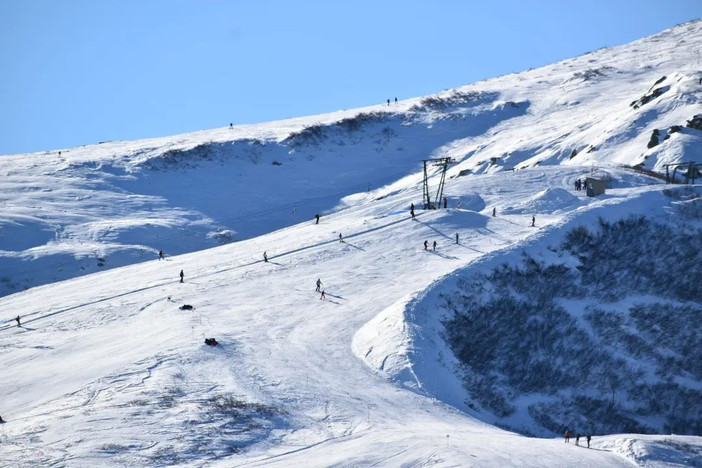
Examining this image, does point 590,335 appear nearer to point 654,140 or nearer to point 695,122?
point 654,140

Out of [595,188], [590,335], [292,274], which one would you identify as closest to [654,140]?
[595,188]

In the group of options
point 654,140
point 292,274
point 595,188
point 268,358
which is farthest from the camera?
point 654,140

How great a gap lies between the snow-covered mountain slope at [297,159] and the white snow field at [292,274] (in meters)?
0.36

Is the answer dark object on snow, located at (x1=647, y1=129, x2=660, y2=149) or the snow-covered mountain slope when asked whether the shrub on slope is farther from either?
dark object on snow, located at (x1=647, y1=129, x2=660, y2=149)

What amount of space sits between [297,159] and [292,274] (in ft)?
184

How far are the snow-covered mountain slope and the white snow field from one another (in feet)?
1.19

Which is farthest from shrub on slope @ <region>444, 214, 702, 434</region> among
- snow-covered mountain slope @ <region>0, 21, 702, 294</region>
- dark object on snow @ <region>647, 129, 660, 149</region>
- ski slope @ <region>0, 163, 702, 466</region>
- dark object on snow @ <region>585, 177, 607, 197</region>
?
dark object on snow @ <region>647, 129, 660, 149</region>

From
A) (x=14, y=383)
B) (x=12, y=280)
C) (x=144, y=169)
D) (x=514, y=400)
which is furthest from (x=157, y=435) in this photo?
(x=144, y=169)

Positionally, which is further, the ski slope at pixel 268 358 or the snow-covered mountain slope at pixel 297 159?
the snow-covered mountain slope at pixel 297 159

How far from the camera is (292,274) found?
6025 cm

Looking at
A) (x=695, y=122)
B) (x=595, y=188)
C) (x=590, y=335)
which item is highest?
(x=695, y=122)

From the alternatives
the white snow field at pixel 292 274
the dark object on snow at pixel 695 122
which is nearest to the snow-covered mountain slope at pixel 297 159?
the white snow field at pixel 292 274

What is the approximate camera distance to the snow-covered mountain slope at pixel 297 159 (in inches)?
3369

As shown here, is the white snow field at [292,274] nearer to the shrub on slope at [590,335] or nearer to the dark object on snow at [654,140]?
the dark object on snow at [654,140]
